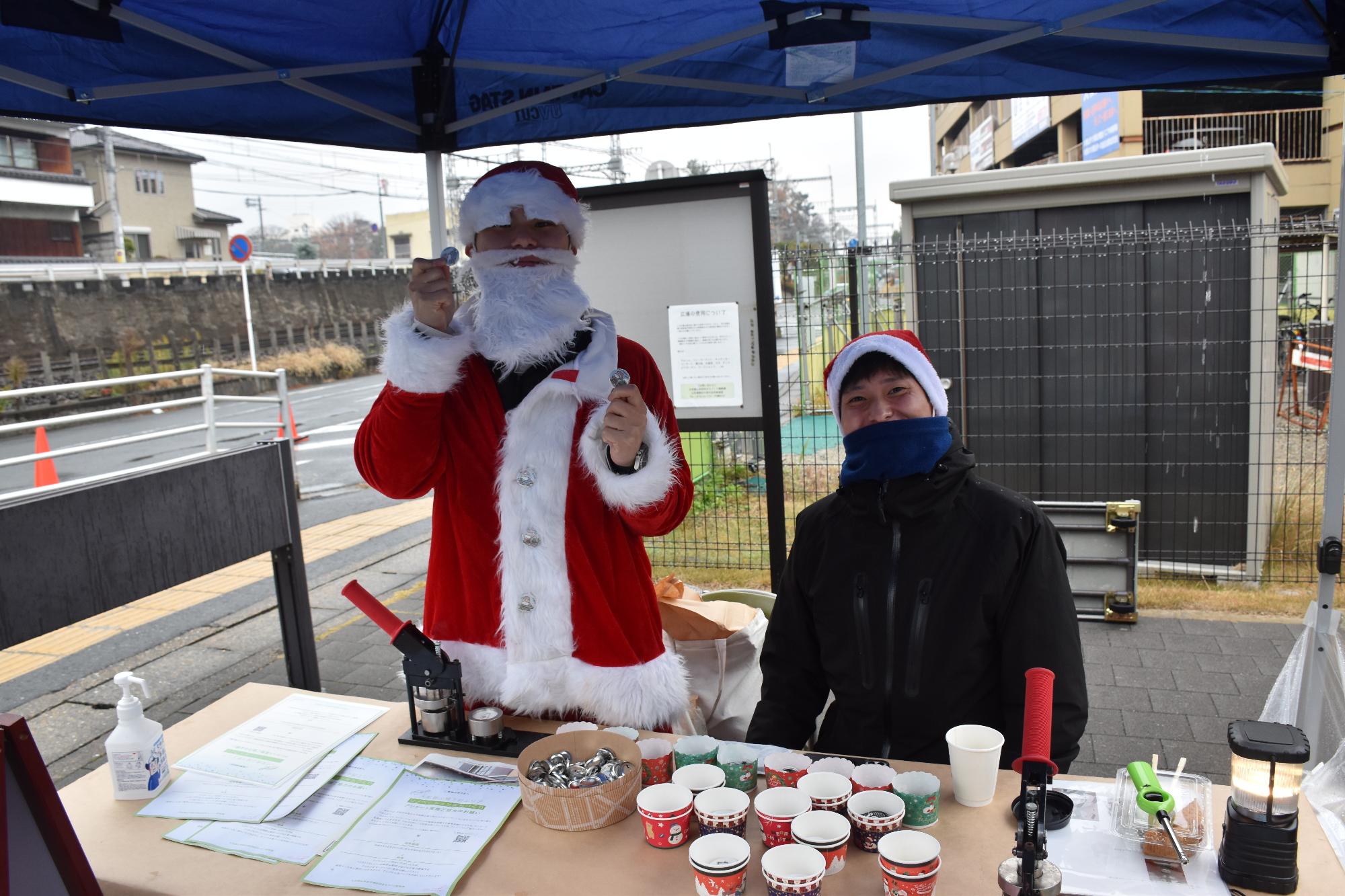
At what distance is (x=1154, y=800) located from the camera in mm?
1272

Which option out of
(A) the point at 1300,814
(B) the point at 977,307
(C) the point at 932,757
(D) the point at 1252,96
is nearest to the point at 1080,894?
(A) the point at 1300,814

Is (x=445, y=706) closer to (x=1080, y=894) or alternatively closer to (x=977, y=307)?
(x=1080, y=894)

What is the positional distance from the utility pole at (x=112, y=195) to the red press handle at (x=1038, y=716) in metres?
37.0

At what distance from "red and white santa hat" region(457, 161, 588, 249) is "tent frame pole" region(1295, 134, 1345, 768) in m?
2.24

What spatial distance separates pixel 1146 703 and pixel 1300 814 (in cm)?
281

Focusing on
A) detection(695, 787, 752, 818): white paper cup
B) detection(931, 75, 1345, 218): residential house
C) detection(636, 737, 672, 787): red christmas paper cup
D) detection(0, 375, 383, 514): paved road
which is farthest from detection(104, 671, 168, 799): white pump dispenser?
detection(931, 75, 1345, 218): residential house

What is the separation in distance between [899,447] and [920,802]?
71 cm

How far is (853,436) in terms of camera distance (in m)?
1.80

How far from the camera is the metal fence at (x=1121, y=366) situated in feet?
16.4

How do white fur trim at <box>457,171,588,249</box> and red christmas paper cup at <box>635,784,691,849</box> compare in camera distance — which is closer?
red christmas paper cup at <box>635,784,691,849</box>

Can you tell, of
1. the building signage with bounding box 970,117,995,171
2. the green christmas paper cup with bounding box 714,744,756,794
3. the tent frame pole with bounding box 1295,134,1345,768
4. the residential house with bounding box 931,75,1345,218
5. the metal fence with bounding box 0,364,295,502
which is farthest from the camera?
the building signage with bounding box 970,117,995,171

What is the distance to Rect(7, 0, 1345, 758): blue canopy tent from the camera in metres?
2.03

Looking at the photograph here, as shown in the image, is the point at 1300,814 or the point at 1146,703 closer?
the point at 1300,814

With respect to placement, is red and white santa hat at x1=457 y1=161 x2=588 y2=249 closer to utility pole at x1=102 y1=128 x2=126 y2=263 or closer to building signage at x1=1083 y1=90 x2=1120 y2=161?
building signage at x1=1083 y1=90 x2=1120 y2=161
